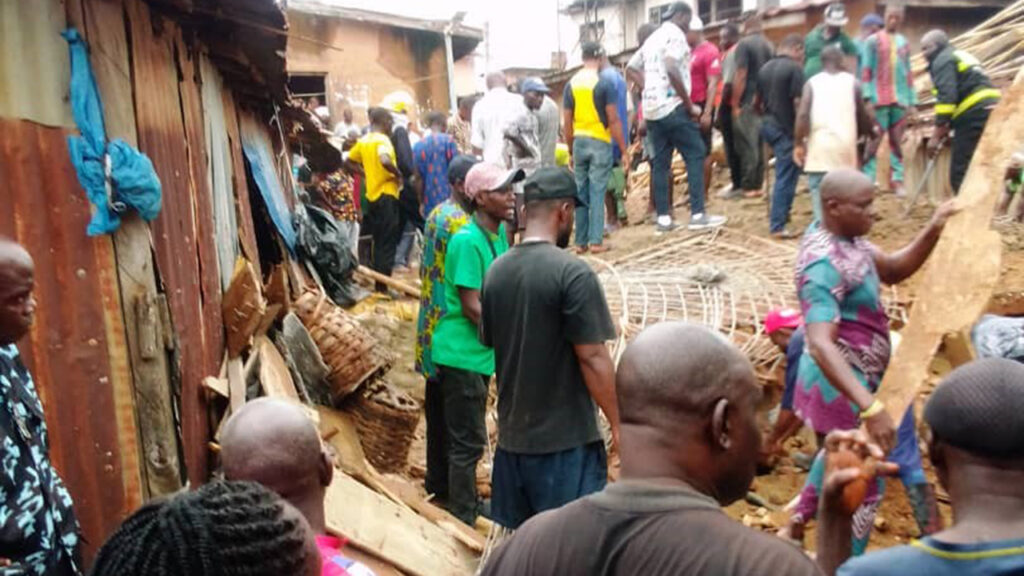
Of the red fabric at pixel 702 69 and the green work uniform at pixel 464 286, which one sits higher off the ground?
the red fabric at pixel 702 69

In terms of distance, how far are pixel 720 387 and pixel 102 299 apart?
290 cm

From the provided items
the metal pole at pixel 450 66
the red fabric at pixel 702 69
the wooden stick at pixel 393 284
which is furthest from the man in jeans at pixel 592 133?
the metal pole at pixel 450 66

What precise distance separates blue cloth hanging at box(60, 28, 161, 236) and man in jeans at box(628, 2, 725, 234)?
5.94 metres

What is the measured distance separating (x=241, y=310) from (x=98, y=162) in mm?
2136

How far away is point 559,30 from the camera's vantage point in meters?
31.2

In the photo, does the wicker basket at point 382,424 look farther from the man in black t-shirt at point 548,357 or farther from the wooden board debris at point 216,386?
the man in black t-shirt at point 548,357

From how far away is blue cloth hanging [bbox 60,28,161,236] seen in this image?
3.61 m

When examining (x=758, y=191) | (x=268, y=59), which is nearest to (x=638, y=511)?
(x=268, y=59)

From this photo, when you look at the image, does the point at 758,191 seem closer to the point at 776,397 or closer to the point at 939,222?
the point at 776,397

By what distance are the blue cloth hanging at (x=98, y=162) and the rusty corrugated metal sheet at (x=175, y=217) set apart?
43 cm

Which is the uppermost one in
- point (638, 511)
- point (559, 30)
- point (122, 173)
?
point (559, 30)

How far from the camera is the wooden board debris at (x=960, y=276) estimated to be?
11.3 feet

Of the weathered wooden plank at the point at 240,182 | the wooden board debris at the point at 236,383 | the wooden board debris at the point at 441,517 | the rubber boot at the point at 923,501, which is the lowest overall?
the wooden board debris at the point at 441,517

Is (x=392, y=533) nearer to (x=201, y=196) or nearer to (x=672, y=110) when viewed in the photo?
(x=201, y=196)
